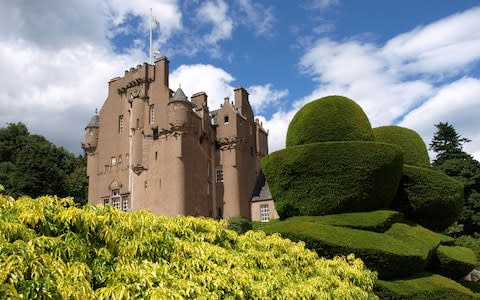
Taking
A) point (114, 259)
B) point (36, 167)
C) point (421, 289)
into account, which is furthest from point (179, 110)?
point (114, 259)

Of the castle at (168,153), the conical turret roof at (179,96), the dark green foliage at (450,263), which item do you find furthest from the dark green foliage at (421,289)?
the conical turret roof at (179,96)

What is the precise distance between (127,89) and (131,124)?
362 centimetres

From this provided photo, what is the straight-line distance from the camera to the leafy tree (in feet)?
148

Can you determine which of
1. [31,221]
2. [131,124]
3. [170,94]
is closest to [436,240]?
[31,221]

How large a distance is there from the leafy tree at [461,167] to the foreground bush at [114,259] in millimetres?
43761

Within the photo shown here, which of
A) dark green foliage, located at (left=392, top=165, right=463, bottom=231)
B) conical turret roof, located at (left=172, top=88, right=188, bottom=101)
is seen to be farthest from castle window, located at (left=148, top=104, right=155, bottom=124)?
dark green foliage, located at (left=392, top=165, right=463, bottom=231)

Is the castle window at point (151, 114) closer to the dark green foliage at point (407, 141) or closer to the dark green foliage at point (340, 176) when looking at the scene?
the dark green foliage at point (407, 141)

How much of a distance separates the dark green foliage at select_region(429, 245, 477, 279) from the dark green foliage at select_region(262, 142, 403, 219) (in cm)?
275

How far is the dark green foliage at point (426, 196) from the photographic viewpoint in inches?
720

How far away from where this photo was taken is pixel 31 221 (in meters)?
4.73

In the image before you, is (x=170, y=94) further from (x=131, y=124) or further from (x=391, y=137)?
(x=391, y=137)

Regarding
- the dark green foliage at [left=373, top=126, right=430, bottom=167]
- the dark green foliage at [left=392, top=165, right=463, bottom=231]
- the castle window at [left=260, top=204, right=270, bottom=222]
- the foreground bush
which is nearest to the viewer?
the foreground bush

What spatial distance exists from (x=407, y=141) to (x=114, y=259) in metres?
19.1

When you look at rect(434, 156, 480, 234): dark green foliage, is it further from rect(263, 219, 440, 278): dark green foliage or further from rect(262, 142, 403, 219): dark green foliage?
rect(263, 219, 440, 278): dark green foliage
